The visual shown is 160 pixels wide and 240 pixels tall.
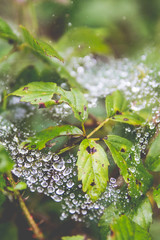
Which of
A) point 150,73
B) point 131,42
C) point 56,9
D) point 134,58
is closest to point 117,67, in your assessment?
point 134,58

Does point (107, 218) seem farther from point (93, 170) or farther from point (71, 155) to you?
point (71, 155)

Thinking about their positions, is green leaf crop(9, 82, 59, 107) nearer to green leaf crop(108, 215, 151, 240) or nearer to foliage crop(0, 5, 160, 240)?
foliage crop(0, 5, 160, 240)

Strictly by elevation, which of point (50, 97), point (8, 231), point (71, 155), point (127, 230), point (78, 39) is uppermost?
point (78, 39)

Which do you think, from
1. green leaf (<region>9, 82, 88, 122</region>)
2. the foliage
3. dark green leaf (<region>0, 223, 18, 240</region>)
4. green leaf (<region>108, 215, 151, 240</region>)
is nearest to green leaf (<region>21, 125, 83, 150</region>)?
the foliage

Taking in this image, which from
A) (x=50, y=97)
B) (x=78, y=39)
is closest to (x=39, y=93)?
(x=50, y=97)

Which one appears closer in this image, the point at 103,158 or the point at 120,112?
the point at 103,158

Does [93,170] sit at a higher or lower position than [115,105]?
lower

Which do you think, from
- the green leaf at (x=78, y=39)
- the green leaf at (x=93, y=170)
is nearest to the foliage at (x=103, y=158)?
the green leaf at (x=93, y=170)
